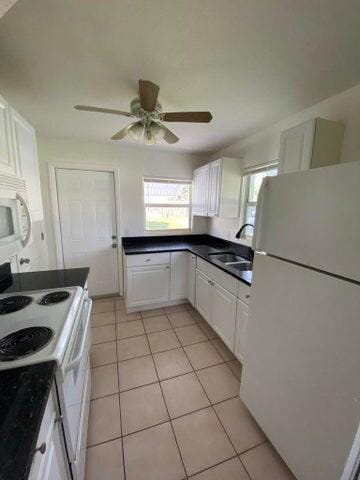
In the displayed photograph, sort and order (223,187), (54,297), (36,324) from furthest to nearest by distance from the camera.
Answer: (223,187)
(54,297)
(36,324)

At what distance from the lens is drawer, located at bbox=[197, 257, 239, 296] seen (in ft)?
6.16

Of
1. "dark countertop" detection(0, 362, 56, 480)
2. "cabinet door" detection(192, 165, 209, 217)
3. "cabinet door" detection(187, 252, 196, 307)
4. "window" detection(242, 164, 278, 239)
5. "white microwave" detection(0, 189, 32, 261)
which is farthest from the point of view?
"cabinet door" detection(192, 165, 209, 217)

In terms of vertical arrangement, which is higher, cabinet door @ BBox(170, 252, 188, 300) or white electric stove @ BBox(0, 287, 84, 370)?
white electric stove @ BBox(0, 287, 84, 370)

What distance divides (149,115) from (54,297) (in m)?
1.44

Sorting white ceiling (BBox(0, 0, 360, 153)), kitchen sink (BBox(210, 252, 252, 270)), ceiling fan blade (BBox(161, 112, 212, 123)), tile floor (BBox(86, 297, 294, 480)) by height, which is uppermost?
white ceiling (BBox(0, 0, 360, 153))

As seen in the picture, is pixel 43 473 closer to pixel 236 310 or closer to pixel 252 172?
pixel 236 310

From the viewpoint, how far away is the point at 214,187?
8.95 feet

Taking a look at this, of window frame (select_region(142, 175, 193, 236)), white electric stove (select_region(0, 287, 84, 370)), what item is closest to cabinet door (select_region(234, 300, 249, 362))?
white electric stove (select_region(0, 287, 84, 370))

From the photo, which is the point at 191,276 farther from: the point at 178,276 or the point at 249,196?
the point at 249,196

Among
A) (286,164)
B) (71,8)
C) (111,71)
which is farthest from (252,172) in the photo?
(71,8)

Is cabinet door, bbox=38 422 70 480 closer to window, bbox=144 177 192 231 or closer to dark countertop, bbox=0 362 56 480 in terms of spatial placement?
dark countertop, bbox=0 362 56 480

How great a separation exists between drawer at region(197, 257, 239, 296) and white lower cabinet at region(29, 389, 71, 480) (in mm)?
1469

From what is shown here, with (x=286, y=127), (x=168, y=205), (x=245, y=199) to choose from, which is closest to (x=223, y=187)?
(x=245, y=199)

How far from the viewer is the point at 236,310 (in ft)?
6.07
